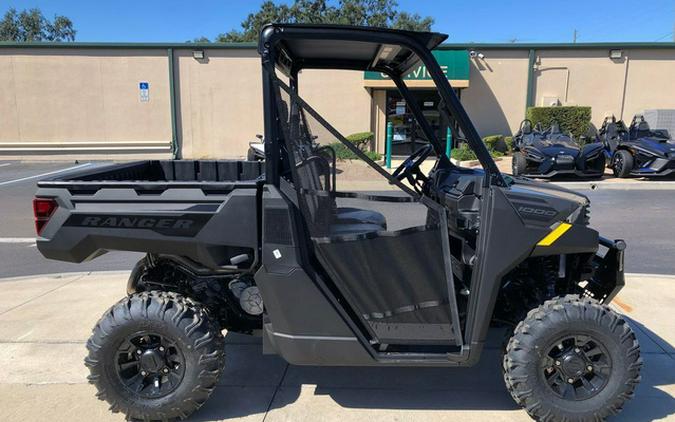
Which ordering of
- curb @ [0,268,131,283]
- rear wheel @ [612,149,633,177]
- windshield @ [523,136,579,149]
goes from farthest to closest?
1. rear wheel @ [612,149,633,177]
2. windshield @ [523,136,579,149]
3. curb @ [0,268,131,283]

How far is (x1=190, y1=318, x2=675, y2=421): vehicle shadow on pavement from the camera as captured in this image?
288cm

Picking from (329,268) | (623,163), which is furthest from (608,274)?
(623,163)

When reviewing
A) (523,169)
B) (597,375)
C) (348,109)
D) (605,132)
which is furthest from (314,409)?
(348,109)

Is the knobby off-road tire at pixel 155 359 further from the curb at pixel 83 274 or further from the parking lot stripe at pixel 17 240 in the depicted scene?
the parking lot stripe at pixel 17 240

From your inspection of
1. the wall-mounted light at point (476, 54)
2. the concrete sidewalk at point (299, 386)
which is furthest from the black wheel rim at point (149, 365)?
the wall-mounted light at point (476, 54)

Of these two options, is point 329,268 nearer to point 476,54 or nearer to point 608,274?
point 608,274

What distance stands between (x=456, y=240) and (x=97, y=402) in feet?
7.67

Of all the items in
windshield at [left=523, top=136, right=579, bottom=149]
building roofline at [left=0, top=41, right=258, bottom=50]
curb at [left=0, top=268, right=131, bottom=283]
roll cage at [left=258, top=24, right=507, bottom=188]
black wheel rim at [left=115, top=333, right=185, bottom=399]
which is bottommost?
curb at [left=0, top=268, right=131, bottom=283]

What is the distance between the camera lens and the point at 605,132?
534 inches

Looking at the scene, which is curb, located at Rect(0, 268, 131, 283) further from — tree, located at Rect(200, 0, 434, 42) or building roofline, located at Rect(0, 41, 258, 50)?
tree, located at Rect(200, 0, 434, 42)

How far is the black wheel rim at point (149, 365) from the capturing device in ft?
8.86

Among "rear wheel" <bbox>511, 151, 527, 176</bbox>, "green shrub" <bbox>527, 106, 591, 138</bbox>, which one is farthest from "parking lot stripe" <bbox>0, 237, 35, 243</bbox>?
"green shrub" <bbox>527, 106, 591, 138</bbox>

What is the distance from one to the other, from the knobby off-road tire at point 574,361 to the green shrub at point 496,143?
15299 mm

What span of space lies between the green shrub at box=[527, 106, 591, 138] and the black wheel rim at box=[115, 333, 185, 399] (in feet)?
54.6
